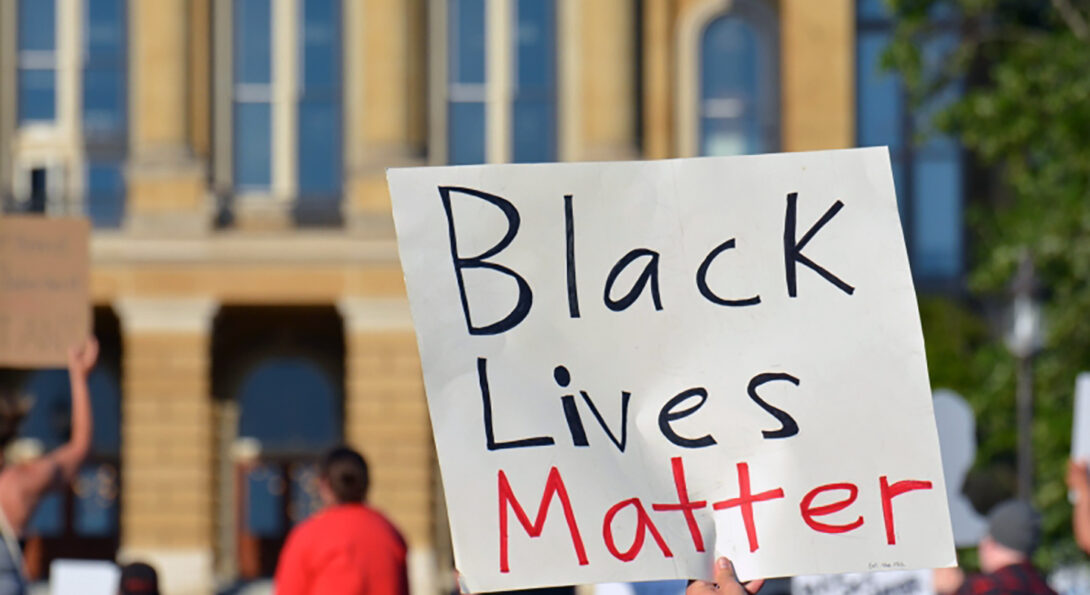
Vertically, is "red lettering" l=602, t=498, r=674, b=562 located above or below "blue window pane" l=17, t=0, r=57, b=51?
below

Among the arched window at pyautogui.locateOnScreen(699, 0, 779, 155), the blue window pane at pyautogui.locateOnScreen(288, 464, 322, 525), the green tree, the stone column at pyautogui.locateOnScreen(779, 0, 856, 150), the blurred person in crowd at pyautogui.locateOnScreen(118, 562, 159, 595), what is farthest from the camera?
the blue window pane at pyautogui.locateOnScreen(288, 464, 322, 525)

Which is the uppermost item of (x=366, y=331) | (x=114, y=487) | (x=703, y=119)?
(x=703, y=119)

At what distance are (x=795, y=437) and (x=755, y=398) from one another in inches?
4.3

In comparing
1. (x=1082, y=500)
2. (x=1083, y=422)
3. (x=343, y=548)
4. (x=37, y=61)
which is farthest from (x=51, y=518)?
(x=1082, y=500)

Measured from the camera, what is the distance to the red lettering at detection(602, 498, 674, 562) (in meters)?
4.36

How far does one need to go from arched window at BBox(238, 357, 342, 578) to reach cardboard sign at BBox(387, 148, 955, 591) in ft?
79.2

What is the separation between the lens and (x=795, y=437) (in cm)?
442

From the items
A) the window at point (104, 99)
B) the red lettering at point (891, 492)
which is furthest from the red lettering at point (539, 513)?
the window at point (104, 99)

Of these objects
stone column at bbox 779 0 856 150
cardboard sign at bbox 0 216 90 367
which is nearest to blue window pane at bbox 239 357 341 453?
stone column at bbox 779 0 856 150

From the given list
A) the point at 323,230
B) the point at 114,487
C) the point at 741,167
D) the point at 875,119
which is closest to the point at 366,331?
the point at 323,230

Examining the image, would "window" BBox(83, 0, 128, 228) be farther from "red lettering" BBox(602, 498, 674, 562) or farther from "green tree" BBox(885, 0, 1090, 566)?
"red lettering" BBox(602, 498, 674, 562)

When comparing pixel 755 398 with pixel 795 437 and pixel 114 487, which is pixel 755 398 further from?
pixel 114 487

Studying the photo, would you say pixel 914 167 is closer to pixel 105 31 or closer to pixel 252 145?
pixel 252 145

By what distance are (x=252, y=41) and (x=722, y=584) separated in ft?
79.7
